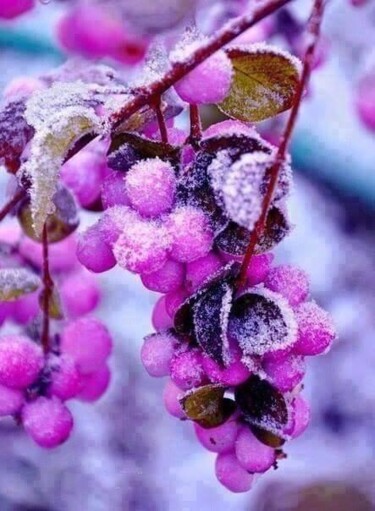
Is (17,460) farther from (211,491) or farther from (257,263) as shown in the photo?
(257,263)

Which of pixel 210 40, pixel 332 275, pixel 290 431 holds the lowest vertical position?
pixel 290 431

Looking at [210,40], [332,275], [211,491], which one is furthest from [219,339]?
[332,275]

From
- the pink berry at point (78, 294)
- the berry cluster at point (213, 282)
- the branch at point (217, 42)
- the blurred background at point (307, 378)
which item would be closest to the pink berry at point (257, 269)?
the berry cluster at point (213, 282)

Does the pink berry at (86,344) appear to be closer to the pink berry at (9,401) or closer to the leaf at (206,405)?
the pink berry at (9,401)

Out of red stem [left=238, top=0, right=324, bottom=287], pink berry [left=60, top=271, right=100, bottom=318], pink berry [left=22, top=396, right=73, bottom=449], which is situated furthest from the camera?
pink berry [left=60, top=271, right=100, bottom=318]

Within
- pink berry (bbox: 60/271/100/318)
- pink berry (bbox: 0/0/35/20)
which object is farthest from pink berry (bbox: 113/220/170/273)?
pink berry (bbox: 0/0/35/20)

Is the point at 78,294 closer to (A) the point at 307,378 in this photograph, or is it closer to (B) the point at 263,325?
(B) the point at 263,325

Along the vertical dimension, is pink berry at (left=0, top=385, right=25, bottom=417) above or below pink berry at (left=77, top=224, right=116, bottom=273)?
below

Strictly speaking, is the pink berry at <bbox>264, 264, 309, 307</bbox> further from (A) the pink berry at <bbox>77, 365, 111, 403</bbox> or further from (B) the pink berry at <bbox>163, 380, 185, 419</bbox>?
(A) the pink berry at <bbox>77, 365, 111, 403</bbox>
